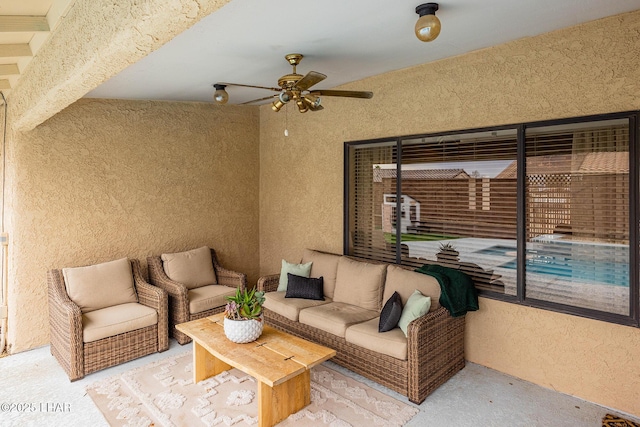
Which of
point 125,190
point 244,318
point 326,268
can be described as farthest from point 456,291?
point 125,190

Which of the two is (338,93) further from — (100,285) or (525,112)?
(100,285)

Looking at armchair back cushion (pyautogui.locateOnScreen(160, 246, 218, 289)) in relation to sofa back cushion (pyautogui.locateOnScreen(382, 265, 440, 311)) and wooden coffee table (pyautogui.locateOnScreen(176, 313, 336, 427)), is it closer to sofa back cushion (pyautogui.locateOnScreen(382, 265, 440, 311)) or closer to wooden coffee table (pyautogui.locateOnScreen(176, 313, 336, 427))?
wooden coffee table (pyautogui.locateOnScreen(176, 313, 336, 427))

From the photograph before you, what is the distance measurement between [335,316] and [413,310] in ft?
2.54

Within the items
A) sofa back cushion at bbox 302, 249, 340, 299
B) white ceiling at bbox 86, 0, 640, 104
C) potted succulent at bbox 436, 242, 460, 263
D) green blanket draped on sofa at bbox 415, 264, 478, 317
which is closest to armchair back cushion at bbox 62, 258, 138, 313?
white ceiling at bbox 86, 0, 640, 104

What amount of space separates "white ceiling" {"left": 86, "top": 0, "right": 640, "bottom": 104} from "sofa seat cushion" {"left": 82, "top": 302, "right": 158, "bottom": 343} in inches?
89.2

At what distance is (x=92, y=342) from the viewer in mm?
3482

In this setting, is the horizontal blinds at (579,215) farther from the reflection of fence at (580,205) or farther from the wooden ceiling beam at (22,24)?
the wooden ceiling beam at (22,24)

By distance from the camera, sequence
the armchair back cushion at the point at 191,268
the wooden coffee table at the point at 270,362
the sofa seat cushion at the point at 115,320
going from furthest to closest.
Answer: the armchair back cushion at the point at 191,268 < the sofa seat cushion at the point at 115,320 < the wooden coffee table at the point at 270,362

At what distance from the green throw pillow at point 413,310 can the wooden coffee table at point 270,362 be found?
27.8 inches

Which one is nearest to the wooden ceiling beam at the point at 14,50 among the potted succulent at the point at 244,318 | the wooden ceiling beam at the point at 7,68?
the wooden ceiling beam at the point at 7,68

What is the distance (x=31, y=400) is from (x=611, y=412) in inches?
177

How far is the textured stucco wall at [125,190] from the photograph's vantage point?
13.1 ft

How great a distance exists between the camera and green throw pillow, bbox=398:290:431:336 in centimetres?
322

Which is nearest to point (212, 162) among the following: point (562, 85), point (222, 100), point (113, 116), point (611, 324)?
point (113, 116)
